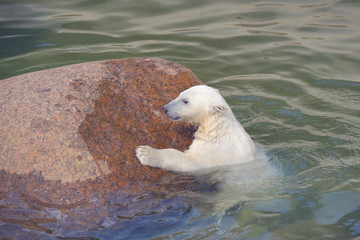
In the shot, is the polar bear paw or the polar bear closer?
the polar bear paw

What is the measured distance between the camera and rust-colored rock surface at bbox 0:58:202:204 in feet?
14.5

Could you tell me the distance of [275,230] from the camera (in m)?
4.39

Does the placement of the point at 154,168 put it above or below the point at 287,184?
above

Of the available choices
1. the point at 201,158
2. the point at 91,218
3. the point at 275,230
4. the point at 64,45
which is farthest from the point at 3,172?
the point at 64,45

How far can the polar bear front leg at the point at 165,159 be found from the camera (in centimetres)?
475

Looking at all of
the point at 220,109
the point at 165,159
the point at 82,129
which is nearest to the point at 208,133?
the point at 220,109

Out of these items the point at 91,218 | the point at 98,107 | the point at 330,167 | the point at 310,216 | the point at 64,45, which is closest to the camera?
the point at 91,218

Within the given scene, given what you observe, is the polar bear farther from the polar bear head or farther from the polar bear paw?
the polar bear paw

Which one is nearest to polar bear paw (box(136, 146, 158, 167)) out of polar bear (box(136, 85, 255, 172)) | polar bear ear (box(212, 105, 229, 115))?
polar bear (box(136, 85, 255, 172))

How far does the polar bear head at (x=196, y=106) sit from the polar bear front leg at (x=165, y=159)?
1.31 feet

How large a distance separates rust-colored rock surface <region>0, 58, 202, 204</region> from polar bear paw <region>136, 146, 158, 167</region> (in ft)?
0.24

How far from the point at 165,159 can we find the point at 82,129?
868mm

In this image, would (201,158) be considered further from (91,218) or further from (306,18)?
(306,18)

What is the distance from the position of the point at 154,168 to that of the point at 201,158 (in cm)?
53
